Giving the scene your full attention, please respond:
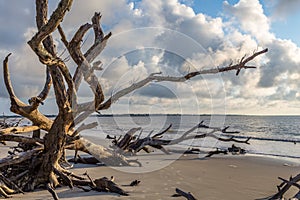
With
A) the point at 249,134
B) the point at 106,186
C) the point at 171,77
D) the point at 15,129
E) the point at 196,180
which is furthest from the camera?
the point at 249,134

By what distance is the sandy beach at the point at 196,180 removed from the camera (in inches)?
220

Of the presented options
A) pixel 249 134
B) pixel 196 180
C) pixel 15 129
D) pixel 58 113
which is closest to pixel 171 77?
pixel 196 180

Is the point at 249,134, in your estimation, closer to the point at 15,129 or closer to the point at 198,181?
the point at 198,181

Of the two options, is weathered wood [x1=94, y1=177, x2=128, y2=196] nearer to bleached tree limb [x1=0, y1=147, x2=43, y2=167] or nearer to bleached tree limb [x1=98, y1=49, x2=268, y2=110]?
bleached tree limb [x1=0, y1=147, x2=43, y2=167]

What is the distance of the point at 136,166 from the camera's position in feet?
28.7

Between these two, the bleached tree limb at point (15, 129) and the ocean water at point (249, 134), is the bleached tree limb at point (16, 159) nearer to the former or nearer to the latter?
the bleached tree limb at point (15, 129)

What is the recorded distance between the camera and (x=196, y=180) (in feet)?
24.1

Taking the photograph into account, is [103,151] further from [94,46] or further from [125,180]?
[94,46]

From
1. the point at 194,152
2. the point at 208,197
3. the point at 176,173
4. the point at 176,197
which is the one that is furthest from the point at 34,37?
the point at 194,152

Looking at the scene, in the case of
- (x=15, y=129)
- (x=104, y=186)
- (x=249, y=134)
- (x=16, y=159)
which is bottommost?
(x=104, y=186)

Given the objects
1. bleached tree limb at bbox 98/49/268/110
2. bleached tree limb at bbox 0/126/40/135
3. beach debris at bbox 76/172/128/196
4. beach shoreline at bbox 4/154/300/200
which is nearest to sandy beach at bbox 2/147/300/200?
beach shoreline at bbox 4/154/300/200

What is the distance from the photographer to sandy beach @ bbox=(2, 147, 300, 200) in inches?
220

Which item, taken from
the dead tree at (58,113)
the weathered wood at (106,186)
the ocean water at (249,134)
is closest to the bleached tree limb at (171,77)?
the dead tree at (58,113)

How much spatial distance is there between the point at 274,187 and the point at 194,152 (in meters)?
6.70
